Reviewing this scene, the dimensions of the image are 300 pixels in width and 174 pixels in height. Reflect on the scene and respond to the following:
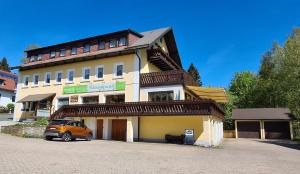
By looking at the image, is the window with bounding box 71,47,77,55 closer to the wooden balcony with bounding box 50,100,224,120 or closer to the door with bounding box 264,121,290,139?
the wooden balcony with bounding box 50,100,224,120

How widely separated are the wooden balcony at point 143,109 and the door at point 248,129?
60.9 ft

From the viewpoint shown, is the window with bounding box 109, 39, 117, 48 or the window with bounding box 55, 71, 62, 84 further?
the window with bounding box 55, 71, 62, 84

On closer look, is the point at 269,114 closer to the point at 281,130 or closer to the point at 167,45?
the point at 281,130

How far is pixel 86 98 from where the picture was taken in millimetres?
28578

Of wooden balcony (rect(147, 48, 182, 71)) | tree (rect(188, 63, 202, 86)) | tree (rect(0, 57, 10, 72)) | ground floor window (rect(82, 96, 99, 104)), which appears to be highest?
tree (rect(0, 57, 10, 72))

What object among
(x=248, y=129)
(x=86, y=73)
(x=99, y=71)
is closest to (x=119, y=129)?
(x=99, y=71)

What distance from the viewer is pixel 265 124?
38688mm

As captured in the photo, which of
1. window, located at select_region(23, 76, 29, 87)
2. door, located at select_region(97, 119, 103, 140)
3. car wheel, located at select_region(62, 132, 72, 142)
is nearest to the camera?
car wheel, located at select_region(62, 132, 72, 142)

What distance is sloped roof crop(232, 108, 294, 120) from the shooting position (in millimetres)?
37969

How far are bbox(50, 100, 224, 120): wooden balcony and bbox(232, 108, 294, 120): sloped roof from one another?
18.2m

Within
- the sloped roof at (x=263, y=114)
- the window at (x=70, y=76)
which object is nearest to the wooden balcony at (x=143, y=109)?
the window at (x=70, y=76)

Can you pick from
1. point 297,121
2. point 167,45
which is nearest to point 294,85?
point 297,121

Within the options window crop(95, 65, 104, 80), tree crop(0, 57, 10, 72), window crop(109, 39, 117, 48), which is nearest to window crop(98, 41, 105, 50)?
window crop(109, 39, 117, 48)

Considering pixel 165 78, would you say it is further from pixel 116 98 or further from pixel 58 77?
pixel 58 77
